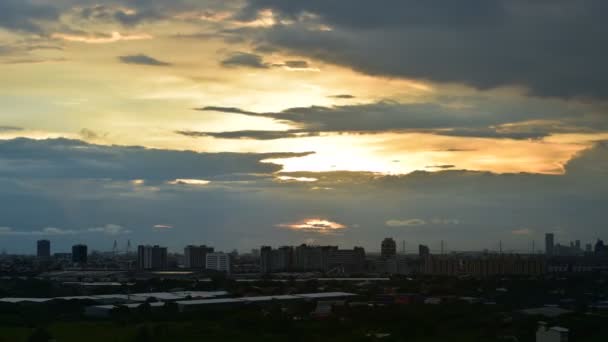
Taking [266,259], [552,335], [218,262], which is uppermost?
[266,259]

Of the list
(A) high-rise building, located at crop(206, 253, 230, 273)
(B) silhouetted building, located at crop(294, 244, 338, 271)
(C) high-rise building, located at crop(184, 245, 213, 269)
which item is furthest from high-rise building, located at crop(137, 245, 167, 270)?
(B) silhouetted building, located at crop(294, 244, 338, 271)

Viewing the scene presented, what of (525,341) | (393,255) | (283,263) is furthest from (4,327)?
(393,255)

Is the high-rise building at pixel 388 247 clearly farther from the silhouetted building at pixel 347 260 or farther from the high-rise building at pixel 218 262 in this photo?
the high-rise building at pixel 218 262

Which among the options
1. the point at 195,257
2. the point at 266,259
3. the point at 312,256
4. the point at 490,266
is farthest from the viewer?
the point at 195,257

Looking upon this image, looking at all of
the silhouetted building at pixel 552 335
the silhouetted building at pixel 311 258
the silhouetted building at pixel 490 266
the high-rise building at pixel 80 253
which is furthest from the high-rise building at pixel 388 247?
the silhouetted building at pixel 552 335

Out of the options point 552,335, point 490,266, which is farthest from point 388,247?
point 552,335

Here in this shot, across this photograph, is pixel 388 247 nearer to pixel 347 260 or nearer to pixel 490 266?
pixel 347 260

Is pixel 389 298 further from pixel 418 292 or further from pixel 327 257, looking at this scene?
pixel 327 257
